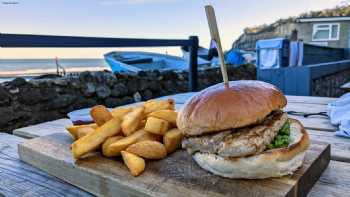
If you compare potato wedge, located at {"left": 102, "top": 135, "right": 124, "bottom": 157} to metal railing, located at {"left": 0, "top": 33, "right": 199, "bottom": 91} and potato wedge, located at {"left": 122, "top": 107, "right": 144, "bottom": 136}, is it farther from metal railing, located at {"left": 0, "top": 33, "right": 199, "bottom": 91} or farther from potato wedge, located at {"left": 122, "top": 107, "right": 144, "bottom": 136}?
metal railing, located at {"left": 0, "top": 33, "right": 199, "bottom": 91}

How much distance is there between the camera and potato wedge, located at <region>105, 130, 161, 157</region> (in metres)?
0.80

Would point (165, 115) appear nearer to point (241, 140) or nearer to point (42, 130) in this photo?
point (241, 140)

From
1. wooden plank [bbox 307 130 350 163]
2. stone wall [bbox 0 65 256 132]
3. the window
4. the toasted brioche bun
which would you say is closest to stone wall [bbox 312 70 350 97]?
stone wall [bbox 0 65 256 132]

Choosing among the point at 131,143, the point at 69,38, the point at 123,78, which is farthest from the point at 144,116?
the point at 123,78

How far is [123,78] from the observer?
353 cm

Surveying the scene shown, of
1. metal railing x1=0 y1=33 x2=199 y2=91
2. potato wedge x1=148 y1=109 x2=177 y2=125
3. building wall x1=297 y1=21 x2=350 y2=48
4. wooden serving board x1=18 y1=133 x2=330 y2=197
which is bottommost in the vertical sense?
wooden serving board x1=18 y1=133 x2=330 y2=197

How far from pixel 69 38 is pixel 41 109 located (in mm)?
833

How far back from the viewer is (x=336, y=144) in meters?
1.07

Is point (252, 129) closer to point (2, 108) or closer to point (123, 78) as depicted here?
point (2, 108)

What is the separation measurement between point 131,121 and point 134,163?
168 mm

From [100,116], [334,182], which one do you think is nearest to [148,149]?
[100,116]

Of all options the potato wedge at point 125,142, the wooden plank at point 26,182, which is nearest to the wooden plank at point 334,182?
the potato wedge at point 125,142

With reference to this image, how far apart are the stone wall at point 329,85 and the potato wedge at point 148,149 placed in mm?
5620

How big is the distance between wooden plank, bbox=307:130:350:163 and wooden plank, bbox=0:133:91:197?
0.78 metres
